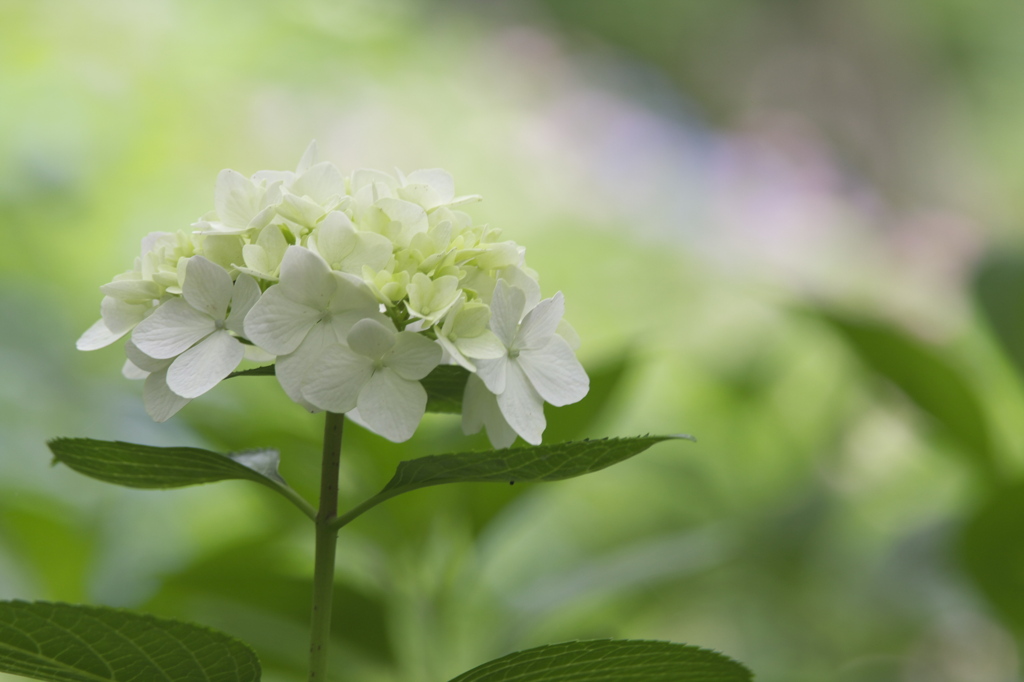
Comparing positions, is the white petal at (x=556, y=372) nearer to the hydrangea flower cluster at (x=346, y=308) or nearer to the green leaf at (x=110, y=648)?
the hydrangea flower cluster at (x=346, y=308)

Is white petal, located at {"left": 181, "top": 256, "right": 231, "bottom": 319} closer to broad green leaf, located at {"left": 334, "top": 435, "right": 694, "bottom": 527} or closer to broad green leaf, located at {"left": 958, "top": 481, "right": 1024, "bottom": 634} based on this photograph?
broad green leaf, located at {"left": 334, "top": 435, "right": 694, "bottom": 527}

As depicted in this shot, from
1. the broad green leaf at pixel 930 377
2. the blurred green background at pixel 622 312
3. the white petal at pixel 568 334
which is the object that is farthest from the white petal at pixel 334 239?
the broad green leaf at pixel 930 377

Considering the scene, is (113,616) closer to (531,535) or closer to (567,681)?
(567,681)

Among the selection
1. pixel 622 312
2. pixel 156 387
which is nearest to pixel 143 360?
pixel 156 387

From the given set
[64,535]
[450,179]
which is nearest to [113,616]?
[450,179]

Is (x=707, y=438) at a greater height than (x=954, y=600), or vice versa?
(x=707, y=438)

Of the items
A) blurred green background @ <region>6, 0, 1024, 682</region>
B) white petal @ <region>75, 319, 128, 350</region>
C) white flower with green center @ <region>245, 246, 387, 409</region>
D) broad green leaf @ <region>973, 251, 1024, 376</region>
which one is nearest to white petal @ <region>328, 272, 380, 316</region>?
white flower with green center @ <region>245, 246, 387, 409</region>

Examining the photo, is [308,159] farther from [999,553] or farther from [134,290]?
[999,553]
